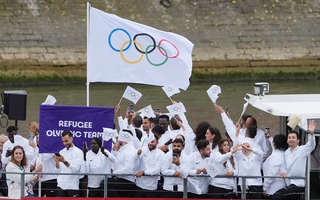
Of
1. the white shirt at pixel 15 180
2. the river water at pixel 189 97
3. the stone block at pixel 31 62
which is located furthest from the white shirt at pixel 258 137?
the stone block at pixel 31 62

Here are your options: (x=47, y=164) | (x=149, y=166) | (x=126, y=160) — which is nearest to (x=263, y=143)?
(x=149, y=166)

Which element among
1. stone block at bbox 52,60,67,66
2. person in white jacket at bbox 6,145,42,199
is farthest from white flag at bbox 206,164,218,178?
stone block at bbox 52,60,67,66

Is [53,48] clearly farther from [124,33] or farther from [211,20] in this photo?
[124,33]

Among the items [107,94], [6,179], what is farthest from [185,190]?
[107,94]

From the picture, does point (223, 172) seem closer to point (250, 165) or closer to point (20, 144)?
point (250, 165)

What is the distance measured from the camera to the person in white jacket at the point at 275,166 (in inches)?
527

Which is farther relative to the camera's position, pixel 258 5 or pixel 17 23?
pixel 258 5

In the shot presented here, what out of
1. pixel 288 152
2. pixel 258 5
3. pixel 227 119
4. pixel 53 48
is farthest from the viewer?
pixel 258 5

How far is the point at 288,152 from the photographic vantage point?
13.3 metres

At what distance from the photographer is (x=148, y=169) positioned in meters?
13.5

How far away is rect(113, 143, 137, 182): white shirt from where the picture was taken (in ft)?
44.2

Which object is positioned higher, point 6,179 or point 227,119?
point 227,119

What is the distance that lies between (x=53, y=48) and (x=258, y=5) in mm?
9038

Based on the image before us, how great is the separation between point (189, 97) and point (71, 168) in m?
20.4
